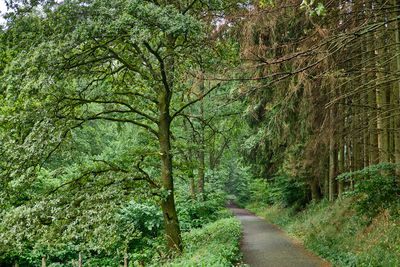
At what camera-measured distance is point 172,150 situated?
31.2 feet

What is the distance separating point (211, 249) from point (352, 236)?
473cm

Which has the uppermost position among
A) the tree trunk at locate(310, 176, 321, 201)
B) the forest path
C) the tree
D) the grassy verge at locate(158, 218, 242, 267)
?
the tree

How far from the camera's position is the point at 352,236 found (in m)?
9.59

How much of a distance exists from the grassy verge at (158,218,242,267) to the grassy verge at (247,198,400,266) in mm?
2937

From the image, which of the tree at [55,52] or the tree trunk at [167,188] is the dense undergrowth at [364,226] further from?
the tree at [55,52]

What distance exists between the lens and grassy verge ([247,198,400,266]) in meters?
7.47

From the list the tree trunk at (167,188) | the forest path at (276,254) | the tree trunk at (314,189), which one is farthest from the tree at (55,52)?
the tree trunk at (314,189)

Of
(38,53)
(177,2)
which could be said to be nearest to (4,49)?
(38,53)

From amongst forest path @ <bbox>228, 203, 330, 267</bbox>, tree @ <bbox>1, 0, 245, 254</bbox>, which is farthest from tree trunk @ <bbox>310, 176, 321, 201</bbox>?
tree @ <bbox>1, 0, 245, 254</bbox>

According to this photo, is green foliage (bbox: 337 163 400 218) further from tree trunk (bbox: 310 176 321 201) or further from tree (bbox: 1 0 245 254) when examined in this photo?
tree trunk (bbox: 310 176 321 201)

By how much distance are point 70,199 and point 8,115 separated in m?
2.70

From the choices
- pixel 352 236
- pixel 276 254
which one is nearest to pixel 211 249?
pixel 276 254

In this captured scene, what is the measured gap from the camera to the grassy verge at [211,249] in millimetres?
6641

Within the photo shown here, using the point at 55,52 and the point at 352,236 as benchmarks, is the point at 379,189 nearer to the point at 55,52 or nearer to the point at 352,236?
the point at 352,236
